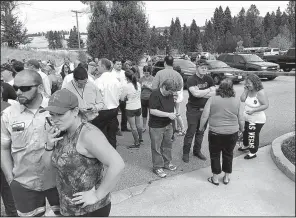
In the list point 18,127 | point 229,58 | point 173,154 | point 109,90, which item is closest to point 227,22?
point 229,58

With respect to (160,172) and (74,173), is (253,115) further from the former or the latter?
(74,173)

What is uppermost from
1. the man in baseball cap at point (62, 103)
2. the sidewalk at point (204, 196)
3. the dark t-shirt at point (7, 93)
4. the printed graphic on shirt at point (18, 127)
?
the man in baseball cap at point (62, 103)

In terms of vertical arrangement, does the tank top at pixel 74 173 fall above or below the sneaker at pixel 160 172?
above

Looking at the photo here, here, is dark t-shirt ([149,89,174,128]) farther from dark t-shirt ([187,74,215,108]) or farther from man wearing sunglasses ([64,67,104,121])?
man wearing sunglasses ([64,67,104,121])

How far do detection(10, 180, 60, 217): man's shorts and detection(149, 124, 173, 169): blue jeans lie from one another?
2099 millimetres

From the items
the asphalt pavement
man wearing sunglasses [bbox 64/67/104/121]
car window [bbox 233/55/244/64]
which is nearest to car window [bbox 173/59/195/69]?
car window [bbox 233/55/244/64]

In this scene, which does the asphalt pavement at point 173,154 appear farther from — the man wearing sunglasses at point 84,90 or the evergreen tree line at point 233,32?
the evergreen tree line at point 233,32

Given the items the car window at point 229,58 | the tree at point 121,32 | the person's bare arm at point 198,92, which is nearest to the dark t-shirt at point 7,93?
the person's bare arm at point 198,92

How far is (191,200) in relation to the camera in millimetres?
3592

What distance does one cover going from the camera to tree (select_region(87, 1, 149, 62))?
77.4ft

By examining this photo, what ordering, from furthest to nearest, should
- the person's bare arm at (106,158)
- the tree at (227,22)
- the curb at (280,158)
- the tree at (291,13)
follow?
the tree at (227,22)
the tree at (291,13)
the curb at (280,158)
the person's bare arm at (106,158)

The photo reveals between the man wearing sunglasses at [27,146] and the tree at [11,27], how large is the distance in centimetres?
1938

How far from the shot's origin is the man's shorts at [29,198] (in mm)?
2311

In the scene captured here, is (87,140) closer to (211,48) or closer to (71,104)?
(71,104)
